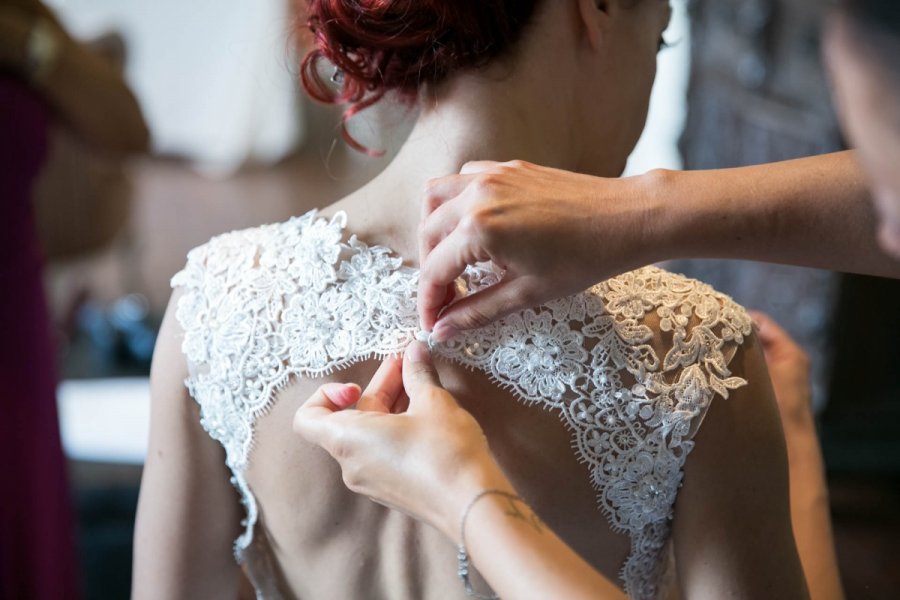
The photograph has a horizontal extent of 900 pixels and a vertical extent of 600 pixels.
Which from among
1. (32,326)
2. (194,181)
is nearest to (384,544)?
(32,326)

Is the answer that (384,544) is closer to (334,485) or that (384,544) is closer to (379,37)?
(334,485)

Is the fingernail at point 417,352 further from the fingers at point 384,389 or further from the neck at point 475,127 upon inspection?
the neck at point 475,127

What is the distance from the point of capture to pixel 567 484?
828 mm

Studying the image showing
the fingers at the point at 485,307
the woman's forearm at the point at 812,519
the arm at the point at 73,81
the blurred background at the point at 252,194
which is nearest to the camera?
the fingers at the point at 485,307

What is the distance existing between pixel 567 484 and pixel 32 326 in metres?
1.31

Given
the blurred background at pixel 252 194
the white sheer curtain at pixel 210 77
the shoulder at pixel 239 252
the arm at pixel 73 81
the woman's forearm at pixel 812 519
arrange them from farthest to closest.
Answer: the white sheer curtain at pixel 210 77 < the blurred background at pixel 252 194 < the arm at pixel 73 81 < the woman's forearm at pixel 812 519 < the shoulder at pixel 239 252

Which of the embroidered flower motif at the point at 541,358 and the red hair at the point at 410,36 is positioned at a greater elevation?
the red hair at the point at 410,36

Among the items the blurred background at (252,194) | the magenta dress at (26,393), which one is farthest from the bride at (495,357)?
the blurred background at (252,194)

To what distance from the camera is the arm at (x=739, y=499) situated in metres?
0.82

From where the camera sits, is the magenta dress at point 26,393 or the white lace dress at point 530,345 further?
the magenta dress at point 26,393

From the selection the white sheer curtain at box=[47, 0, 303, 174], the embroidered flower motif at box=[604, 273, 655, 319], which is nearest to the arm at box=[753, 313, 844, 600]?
the embroidered flower motif at box=[604, 273, 655, 319]

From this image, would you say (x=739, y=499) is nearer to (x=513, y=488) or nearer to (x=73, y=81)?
(x=513, y=488)

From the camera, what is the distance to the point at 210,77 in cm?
287

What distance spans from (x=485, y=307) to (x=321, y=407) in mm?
162
